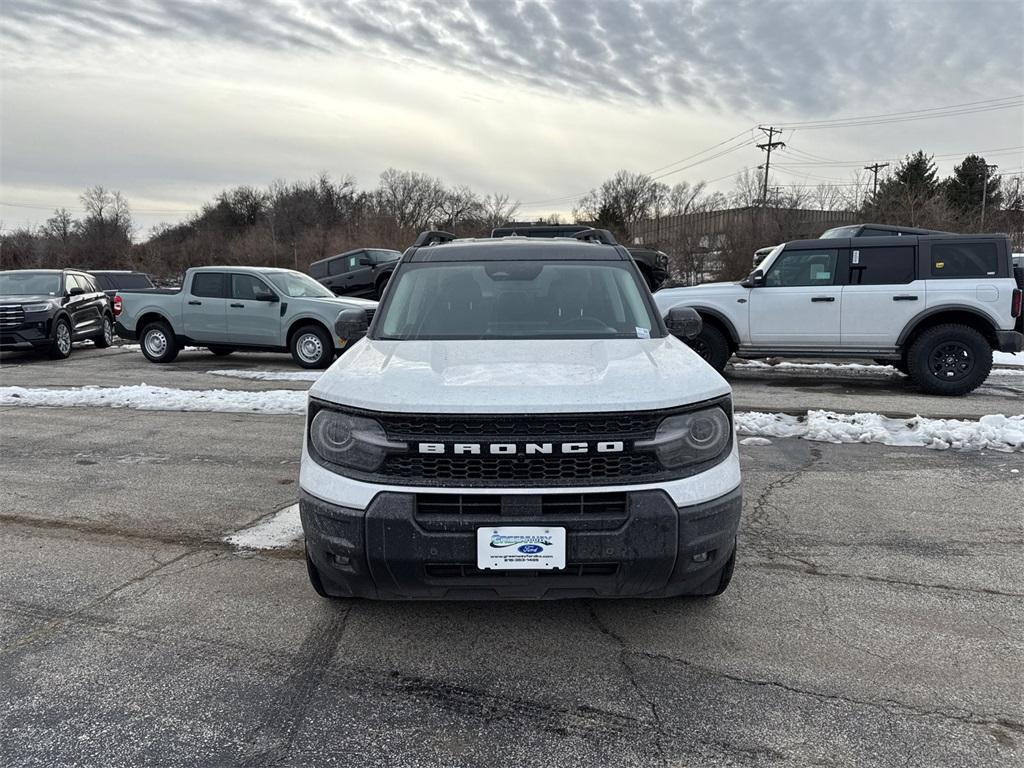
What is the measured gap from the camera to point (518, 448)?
8.44 feet

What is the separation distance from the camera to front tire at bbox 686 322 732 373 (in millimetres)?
9750

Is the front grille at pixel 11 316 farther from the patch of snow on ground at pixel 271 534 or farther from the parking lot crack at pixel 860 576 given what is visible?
the parking lot crack at pixel 860 576

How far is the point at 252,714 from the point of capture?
2.51m

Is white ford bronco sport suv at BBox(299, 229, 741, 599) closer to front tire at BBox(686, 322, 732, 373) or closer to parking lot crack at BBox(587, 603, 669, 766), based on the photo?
parking lot crack at BBox(587, 603, 669, 766)

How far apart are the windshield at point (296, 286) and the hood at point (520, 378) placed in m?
8.90

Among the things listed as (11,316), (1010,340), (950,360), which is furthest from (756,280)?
(11,316)

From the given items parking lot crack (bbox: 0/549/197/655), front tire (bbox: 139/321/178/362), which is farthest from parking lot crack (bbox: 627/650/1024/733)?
front tire (bbox: 139/321/178/362)

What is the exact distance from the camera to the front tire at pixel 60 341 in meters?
13.2

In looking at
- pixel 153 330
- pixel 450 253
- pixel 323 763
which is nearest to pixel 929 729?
Answer: pixel 323 763

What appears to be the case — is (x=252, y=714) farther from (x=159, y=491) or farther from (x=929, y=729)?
(x=159, y=491)

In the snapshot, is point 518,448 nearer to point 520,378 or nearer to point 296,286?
point 520,378

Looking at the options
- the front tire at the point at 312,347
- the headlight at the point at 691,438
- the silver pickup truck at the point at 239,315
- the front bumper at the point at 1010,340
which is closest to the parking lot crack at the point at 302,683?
the headlight at the point at 691,438

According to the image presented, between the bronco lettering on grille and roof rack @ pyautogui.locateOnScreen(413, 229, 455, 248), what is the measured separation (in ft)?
7.87

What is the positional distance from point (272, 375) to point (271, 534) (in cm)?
705
